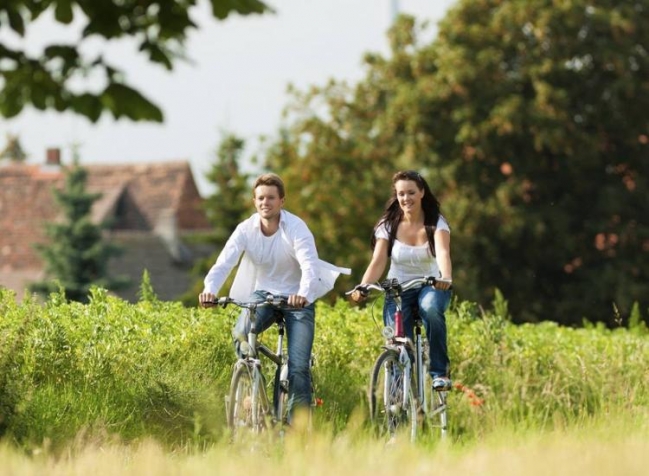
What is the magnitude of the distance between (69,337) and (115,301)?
126 centimetres

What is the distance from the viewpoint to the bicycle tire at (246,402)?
8.19m

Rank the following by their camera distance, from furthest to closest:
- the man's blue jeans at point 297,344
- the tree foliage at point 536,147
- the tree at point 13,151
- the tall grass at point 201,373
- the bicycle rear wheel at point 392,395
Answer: the tree at point 13,151 < the tree foliage at point 536,147 < the tall grass at point 201,373 < the bicycle rear wheel at point 392,395 < the man's blue jeans at point 297,344

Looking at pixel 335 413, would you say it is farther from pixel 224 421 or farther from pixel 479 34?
pixel 479 34

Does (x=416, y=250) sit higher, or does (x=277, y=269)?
(x=416, y=250)

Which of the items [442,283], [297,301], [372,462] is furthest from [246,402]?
[372,462]

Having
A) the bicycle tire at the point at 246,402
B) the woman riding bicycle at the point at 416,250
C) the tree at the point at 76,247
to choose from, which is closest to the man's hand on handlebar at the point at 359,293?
the woman riding bicycle at the point at 416,250

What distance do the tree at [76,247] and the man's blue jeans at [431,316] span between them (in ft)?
140

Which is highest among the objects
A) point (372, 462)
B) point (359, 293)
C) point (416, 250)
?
point (416, 250)

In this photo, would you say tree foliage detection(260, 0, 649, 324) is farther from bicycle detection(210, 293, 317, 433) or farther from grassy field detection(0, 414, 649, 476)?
grassy field detection(0, 414, 649, 476)

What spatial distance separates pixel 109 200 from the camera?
221 feet

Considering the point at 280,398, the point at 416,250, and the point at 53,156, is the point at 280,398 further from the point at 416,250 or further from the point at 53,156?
the point at 53,156

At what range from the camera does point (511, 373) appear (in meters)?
12.0

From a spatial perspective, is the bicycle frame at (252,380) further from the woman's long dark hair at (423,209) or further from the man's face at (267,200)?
the woman's long dark hair at (423,209)

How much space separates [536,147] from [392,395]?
26.0 meters
